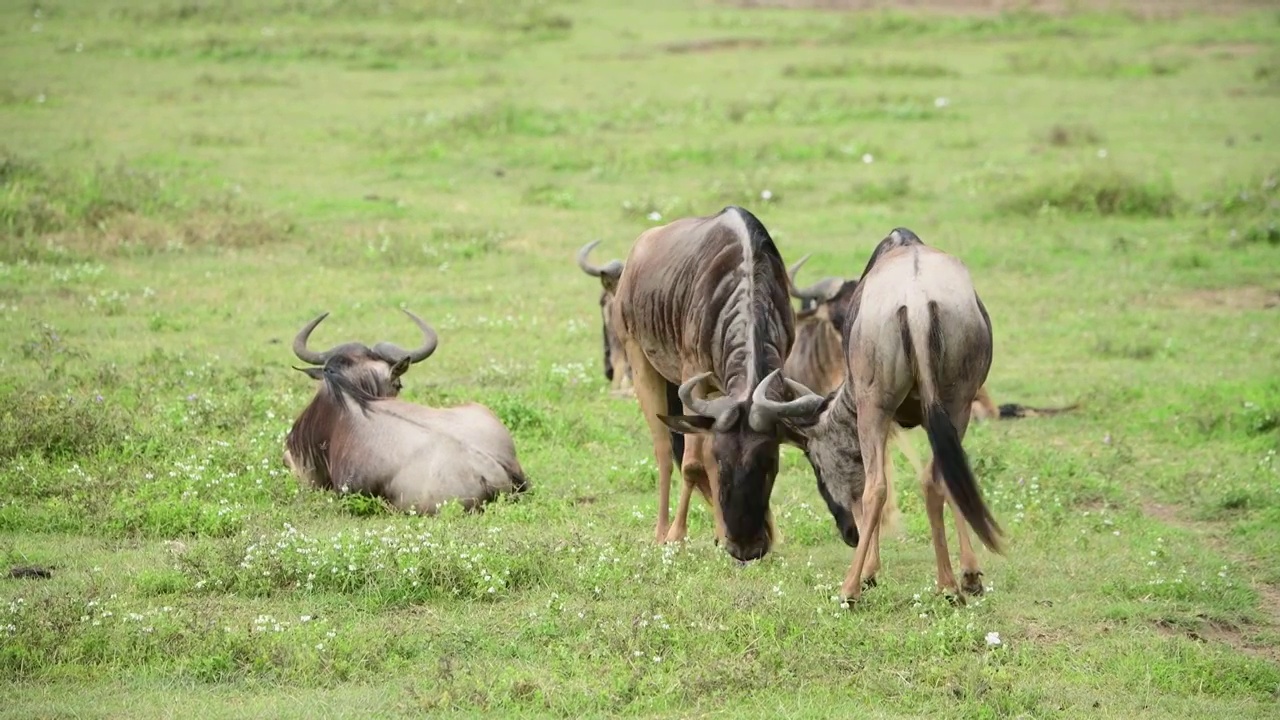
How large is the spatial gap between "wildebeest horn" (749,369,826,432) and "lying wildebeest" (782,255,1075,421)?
9.68 ft

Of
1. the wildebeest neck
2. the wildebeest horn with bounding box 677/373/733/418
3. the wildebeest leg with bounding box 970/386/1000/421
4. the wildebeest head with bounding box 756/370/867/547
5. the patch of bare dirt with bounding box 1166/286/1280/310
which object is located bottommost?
the patch of bare dirt with bounding box 1166/286/1280/310

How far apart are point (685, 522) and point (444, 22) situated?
75.2 ft

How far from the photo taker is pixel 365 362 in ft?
28.3

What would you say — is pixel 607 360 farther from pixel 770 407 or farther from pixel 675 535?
pixel 770 407

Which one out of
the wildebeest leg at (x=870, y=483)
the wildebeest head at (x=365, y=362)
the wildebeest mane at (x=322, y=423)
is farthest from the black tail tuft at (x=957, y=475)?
the wildebeest head at (x=365, y=362)

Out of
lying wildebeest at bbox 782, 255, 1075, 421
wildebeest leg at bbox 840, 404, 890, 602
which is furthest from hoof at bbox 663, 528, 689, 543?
lying wildebeest at bbox 782, 255, 1075, 421

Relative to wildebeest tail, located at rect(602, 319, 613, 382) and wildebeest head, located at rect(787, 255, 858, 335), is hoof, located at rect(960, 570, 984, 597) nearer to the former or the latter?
wildebeest head, located at rect(787, 255, 858, 335)

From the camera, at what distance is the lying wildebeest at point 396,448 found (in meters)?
7.72

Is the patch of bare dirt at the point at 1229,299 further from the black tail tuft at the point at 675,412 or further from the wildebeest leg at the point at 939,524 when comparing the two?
the wildebeest leg at the point at 939,524

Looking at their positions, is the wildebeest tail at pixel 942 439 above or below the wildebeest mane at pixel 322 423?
above

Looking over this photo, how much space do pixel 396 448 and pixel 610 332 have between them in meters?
2.78

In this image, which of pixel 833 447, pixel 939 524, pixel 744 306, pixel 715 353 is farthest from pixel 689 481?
pixel 939 524

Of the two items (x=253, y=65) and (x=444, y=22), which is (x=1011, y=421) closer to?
(x=253, y=65)

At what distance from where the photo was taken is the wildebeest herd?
6.23 meters
